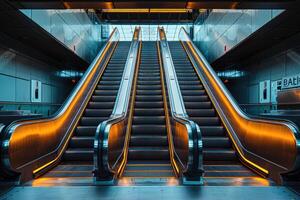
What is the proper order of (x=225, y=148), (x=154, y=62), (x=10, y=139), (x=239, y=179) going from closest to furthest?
1. (x=10, y=139)
2. (x=239, y=179)
3. (x=225, y=148)
4. (x=154, y=62)

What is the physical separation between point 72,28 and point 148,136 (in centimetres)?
754

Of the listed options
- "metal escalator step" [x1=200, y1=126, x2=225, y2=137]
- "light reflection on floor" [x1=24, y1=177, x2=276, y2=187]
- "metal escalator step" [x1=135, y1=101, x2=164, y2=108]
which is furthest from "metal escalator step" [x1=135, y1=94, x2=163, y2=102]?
"light reflection on floor" [x1=24, y1=177, x2=276, y2=187]

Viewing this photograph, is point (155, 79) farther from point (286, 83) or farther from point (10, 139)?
point (10, 139)

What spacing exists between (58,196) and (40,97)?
325 inches

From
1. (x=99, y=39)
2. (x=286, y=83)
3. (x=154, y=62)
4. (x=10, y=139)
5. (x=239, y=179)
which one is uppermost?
(x=99, y=39)

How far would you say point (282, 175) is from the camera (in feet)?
14.5

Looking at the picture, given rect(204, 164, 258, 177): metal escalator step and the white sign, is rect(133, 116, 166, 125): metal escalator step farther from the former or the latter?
the white sign

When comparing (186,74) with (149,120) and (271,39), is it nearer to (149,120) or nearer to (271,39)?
(271,39)

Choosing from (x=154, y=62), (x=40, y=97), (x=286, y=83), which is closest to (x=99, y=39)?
(x=154, y=62)

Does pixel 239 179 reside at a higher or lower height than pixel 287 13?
lower

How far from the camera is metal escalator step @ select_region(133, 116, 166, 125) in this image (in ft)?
25.8

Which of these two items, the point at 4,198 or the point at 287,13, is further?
the point at 287,13

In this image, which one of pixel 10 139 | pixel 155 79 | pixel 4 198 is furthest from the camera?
pixel 155 79

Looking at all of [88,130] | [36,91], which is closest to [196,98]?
[88,130]
